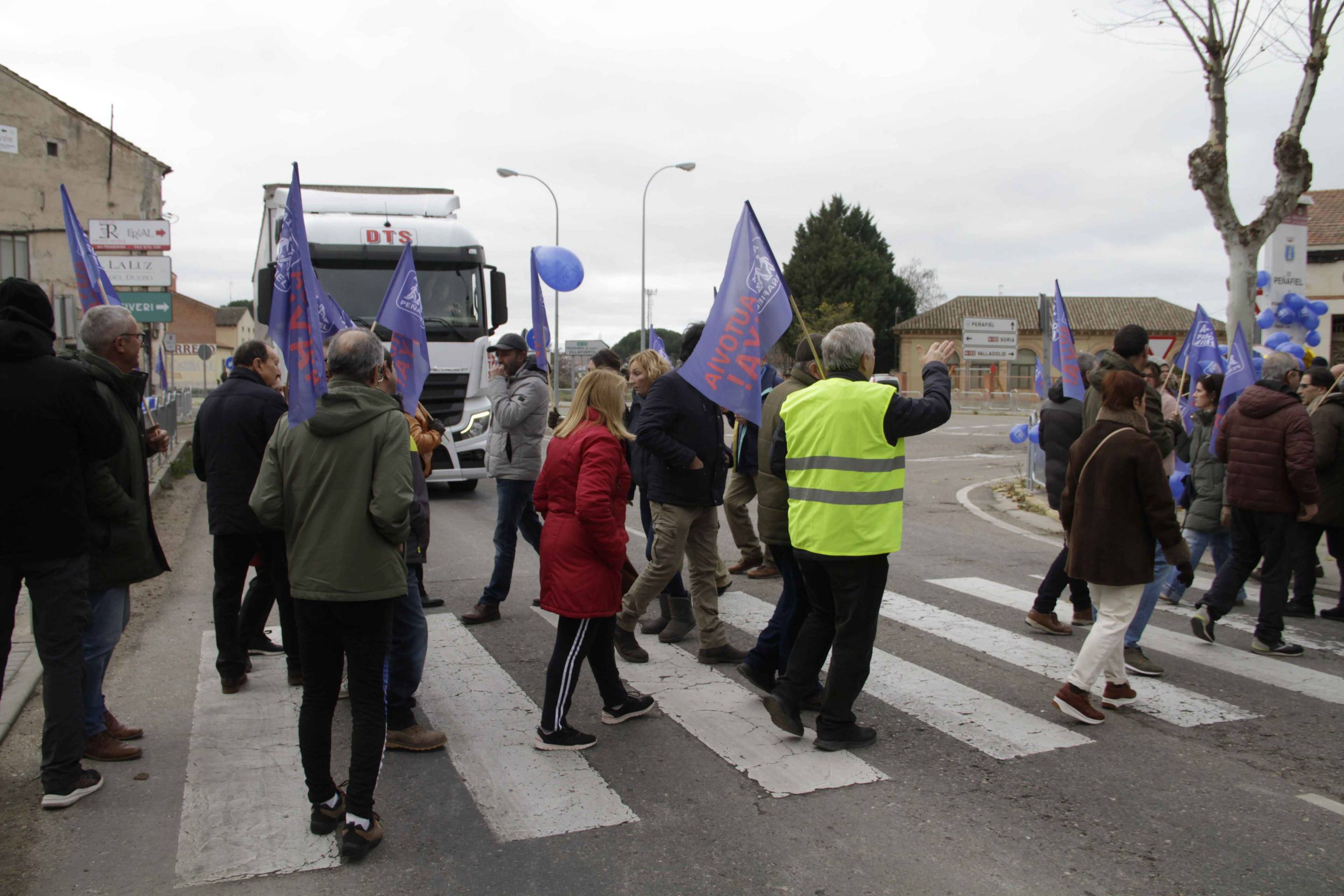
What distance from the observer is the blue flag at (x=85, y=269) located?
241 inches

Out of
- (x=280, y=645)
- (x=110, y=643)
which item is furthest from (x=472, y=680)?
(x=110, y=643)

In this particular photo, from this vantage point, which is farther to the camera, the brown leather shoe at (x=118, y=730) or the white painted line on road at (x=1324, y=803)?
the brown leather shoe at (x=118, y=730)

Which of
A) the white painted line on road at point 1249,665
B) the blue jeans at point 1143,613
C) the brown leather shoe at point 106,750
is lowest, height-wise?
the white painted line on road at point 1249,665

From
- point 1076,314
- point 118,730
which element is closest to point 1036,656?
point 118,730

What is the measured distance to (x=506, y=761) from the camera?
4.27 meters

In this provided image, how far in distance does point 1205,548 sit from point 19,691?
7.66 metres

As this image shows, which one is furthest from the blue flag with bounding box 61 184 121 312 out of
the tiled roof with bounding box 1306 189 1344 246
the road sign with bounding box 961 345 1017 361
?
the tiled roof with bounding box 1306 189 1344 246

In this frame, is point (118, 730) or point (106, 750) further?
point (118, 730)

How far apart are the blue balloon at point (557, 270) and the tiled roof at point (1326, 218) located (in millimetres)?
29963

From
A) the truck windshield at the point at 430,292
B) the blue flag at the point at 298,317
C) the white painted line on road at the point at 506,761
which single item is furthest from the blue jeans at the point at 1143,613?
the truck windshield at the point at 430,292

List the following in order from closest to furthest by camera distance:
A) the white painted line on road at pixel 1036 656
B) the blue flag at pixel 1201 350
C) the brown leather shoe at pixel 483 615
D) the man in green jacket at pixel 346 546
→ the man in green jacket at pixel 346 546 → the white painted line on road at pixel 1036 656 → the brown leather shoe at pixel 483 615 → the blue flag at pixel 1201 350

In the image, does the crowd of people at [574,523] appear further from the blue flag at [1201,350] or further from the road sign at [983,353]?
the road sign at [983,353]

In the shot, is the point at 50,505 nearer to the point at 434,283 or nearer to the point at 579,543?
the point at 579,543

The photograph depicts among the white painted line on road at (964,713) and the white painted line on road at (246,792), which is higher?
the white painted line on road at (964,713)
